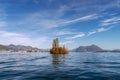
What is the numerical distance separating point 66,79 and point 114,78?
7.45 meters

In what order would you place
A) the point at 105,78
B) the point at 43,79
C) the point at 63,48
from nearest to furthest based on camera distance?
the point at 43,79, the point at 105,78, the point at 63,48

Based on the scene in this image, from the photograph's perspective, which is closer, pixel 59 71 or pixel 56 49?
pixel 59 71

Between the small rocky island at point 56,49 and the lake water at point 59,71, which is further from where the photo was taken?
the small rocky island at point 56,49

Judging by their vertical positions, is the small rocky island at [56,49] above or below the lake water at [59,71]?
above

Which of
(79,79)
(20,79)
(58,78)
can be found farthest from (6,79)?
(79,79)

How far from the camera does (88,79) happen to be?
76.2 ft

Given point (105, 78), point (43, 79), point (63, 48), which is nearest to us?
point (43, 79)

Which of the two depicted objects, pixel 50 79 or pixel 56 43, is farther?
pixel 56 43

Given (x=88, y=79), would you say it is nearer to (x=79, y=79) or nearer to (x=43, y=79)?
(x=79, y=79)

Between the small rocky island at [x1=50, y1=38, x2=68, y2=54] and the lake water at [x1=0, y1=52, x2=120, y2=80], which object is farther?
the small rocky island at [x1=50, y1=38, x2=68, y2=54]

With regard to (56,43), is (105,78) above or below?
below

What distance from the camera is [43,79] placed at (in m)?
22.5

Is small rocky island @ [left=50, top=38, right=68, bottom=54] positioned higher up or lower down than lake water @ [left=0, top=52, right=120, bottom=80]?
higher up

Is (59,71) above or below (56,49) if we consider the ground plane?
below
